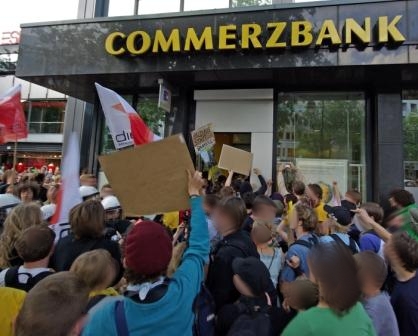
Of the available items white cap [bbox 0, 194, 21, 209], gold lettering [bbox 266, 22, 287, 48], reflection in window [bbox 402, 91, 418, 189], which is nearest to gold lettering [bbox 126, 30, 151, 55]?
gold lettering [bbox 266, 22, 287, 48]

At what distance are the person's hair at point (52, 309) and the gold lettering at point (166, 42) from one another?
9.06m

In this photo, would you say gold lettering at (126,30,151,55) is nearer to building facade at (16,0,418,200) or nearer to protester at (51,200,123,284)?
building facade at (16,0,418,200)

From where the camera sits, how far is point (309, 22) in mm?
9383

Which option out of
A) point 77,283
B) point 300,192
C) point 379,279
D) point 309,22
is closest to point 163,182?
point 77,283

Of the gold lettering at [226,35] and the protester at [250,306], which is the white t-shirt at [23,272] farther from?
the gold lettering at [226,35]

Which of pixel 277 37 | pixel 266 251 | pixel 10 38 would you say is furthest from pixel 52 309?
pixel 10 38

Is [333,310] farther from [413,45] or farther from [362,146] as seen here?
[362,146]

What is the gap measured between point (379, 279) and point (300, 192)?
387 centimetres

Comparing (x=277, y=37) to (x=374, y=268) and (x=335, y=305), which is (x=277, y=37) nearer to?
(x=374, y=268)

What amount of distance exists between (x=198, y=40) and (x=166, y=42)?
34.3 inches

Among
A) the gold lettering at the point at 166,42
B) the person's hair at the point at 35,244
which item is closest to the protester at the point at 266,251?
the person's hair at the point at 35,244

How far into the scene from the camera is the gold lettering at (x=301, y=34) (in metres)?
9.24

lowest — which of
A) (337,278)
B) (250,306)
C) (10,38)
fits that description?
(250,306)

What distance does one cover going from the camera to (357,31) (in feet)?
29.7
